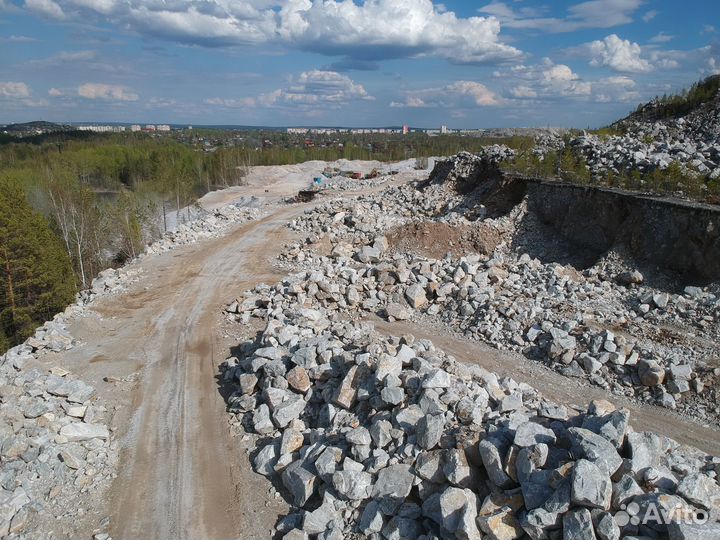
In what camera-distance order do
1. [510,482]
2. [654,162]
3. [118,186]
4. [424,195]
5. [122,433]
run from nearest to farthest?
1. [510,482]
2. [122,433]
3. [654,162]
4. [424,195]
5. [118,186]

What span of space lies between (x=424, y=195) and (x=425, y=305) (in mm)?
16521

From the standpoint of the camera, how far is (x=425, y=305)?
49.2 ft

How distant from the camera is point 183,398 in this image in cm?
1079

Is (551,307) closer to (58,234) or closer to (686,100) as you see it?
(686,100)

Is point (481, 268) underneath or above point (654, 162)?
underneath

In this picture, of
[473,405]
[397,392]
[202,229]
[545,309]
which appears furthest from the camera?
[202,229]

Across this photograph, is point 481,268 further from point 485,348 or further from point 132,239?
point 132,239

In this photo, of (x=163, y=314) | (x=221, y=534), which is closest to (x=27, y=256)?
(x=163, y=314)

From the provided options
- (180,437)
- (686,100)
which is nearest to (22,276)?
(180,437)

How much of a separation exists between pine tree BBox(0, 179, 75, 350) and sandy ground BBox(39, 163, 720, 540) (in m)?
5.72

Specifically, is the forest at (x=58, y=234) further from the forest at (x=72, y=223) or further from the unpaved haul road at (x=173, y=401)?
the unpaved haul road at (x=173, y=401)

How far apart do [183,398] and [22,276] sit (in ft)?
47.5

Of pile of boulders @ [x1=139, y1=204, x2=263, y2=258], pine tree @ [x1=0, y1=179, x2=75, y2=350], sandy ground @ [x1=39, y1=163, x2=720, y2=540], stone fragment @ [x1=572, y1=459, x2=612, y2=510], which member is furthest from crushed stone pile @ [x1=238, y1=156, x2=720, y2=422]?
pine tree @ [x1=0, y1=179, x2=75, y2=350]

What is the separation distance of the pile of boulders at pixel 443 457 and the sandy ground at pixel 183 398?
68 centimetres
